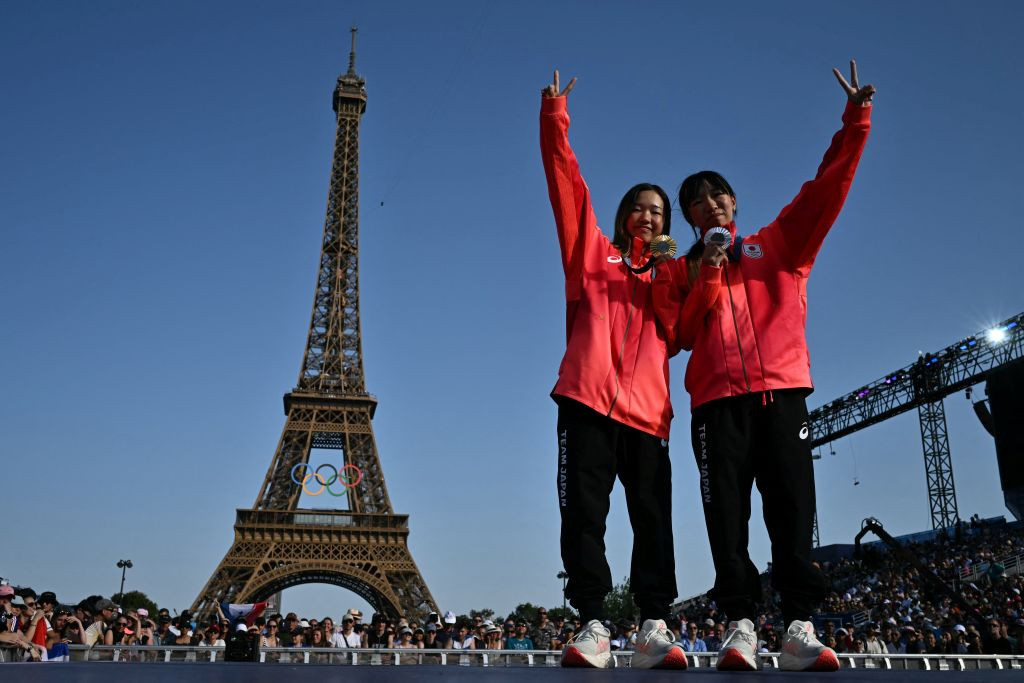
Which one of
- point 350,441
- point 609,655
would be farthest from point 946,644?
point 350,441

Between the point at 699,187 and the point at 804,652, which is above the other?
the point at 699,187

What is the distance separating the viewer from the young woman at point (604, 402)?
3.28 metres

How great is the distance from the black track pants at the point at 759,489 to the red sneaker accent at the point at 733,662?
360 millimetres

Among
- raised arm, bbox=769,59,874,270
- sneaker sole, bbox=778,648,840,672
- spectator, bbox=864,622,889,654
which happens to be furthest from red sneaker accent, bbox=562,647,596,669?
spectator, bbox=864,622,889,654

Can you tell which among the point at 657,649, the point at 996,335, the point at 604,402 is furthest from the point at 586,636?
the point at 996,335

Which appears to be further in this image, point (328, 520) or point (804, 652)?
point (328, 520)

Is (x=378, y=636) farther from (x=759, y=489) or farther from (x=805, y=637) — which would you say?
(x=805, y=637)

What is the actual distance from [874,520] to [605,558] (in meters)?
13.7

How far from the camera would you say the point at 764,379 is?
10.8 feet

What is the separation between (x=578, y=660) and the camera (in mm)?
2973

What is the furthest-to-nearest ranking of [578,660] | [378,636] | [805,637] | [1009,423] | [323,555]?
1. [323,555]
2. [1009,423]
3. [378,636]
4. [578,660]
5. [805,637]

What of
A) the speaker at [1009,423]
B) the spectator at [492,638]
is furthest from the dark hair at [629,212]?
the speaker at [1009,423]

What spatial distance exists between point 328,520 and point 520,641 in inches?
1040

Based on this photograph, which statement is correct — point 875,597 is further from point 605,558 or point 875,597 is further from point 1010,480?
point 605,558
